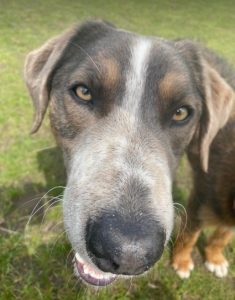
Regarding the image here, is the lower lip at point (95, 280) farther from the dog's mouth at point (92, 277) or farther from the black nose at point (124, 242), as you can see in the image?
the black nose at point (124, 242)

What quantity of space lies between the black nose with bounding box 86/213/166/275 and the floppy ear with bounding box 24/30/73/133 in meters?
1.49

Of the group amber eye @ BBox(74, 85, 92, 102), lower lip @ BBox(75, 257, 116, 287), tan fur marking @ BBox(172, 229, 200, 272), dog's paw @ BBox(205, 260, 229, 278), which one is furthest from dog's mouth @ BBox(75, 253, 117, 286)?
dog's paw @ BBox(205, 260, 229, 278)

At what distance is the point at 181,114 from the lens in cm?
336

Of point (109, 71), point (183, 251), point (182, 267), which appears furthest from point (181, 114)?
point (182, 267)

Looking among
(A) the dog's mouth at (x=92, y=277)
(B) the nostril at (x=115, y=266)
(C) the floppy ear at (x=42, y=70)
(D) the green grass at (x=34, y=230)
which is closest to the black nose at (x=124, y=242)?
(B) the nostril at (x=115, y=266)

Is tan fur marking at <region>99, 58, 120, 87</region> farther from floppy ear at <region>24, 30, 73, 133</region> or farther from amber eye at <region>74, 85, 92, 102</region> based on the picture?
floppy ear at <region>24, 30, 73, 133</region>

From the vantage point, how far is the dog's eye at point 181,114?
332 cm

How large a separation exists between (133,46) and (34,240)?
2.59m

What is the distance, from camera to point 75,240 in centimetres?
270

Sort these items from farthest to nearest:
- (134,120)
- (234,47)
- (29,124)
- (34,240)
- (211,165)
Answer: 1. (234,47)
2. (29,124)
3. (34,240)
4. (211,165)
5. (134,120)

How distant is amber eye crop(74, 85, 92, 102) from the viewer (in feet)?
10.4

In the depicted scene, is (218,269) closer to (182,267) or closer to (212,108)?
(182,267)

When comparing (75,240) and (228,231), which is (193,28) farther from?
(75,240)

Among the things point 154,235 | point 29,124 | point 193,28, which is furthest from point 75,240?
point 193,28
